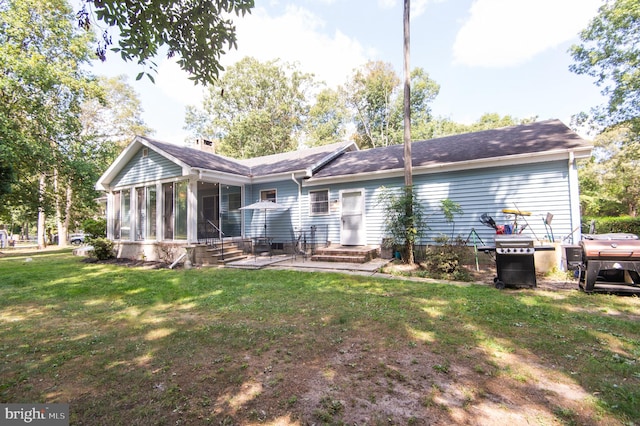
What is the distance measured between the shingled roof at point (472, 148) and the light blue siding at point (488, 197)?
1.51 ft

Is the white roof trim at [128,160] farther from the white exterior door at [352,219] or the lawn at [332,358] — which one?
the white exterior door at [352,219]

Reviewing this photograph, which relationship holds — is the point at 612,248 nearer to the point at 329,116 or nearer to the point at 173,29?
the point at 173,29

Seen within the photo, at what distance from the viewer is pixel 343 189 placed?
10.8 metres

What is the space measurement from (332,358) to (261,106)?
30.7 meters

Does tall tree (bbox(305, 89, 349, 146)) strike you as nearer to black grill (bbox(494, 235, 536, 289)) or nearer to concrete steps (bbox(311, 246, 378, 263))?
concrete steps (bbox(311, 246, 378, 263))

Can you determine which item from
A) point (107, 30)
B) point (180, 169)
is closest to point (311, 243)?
point (180, 169)

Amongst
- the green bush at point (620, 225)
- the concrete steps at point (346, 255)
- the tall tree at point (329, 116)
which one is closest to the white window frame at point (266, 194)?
the concrete steps at point (346, 255)

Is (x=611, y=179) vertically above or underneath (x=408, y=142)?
above

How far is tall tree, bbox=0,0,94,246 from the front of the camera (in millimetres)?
13914

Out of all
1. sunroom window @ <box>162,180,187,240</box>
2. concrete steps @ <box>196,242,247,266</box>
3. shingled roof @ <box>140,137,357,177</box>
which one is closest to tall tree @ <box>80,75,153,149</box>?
shingled roof @ <box>140,137,357,177</box>

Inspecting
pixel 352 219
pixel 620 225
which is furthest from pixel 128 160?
pixel 620 225

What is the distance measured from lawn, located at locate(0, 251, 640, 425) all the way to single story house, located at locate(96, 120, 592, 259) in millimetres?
3501

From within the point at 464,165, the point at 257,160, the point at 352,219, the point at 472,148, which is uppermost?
the point at 257,160

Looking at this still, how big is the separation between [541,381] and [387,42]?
11633mm
